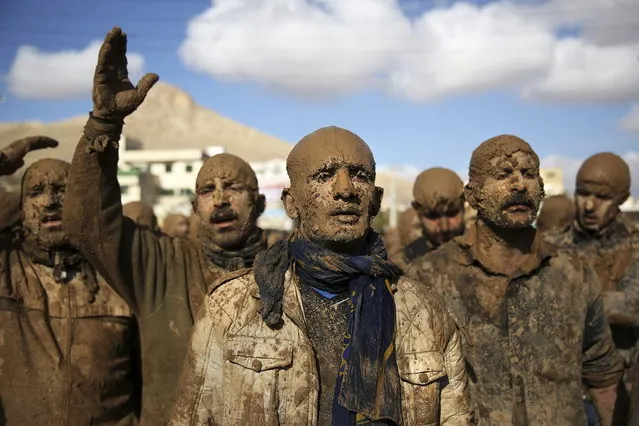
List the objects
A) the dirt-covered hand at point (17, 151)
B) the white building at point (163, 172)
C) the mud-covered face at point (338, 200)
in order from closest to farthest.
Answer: the mud-covered face at point (338, 200) < the dirt-covered hand at point (17, 151) < the white building at point (163, 172)

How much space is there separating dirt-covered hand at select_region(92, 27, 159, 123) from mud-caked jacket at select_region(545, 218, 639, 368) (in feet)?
12.6

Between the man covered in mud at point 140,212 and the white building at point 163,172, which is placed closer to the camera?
the man covered in mud at point 140,212

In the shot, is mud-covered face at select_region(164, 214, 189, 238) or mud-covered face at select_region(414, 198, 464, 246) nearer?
mud-covered face at select_region(414, 198, 464, 246)

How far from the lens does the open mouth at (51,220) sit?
4688 millimetres

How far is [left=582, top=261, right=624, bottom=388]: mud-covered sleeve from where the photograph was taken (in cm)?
441

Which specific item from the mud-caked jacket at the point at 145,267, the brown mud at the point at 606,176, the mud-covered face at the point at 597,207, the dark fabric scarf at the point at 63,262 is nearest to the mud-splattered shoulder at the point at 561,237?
the mud-covered face at the point at 597,207

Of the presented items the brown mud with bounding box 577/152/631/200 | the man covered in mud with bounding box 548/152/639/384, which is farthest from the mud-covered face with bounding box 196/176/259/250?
the brown mud with bounding box 577/152/631/200

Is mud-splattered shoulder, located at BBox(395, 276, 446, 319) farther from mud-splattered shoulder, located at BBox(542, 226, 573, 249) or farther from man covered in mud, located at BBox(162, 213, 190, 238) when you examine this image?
man covered in mud, located at BBox(162, 213, 190, 238)

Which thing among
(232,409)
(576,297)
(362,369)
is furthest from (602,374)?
(232,409)

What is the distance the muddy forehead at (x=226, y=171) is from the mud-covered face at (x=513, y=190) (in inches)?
64.1

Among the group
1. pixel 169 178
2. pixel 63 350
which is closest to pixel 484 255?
pixel 63 350

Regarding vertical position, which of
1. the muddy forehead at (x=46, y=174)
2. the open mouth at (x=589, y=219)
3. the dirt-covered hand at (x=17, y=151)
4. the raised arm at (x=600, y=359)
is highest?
the dirt-covered hand at (x=17, y=151)

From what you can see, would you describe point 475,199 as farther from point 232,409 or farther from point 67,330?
point 67,330

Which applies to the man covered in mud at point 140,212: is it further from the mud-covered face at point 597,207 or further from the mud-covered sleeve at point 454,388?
the mud-covered sleeve at point 454,388
